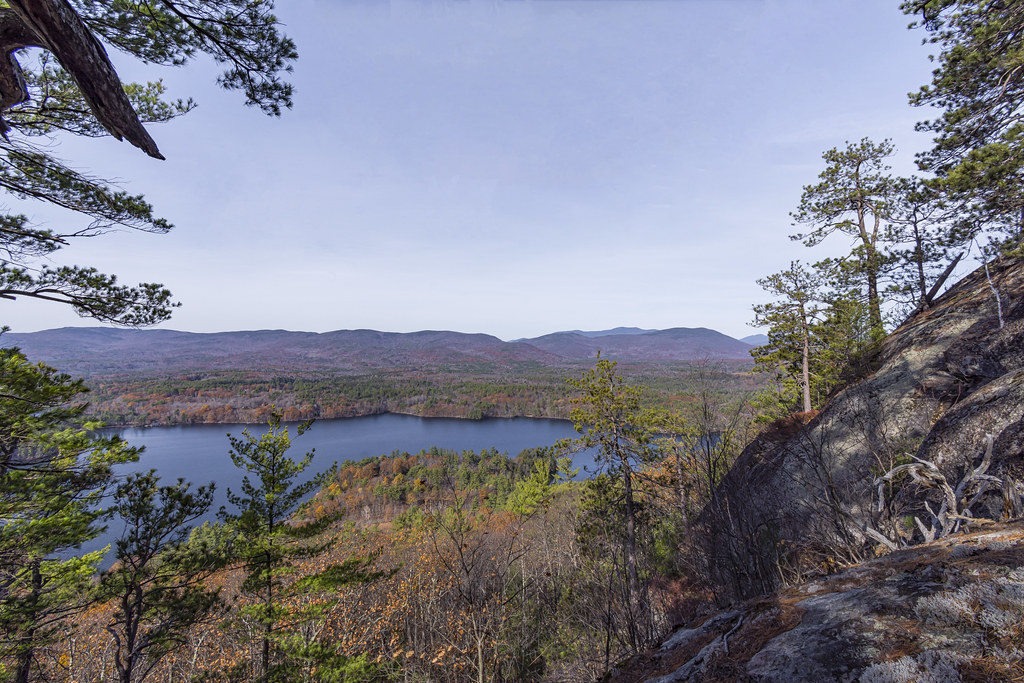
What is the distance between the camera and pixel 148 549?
21.8 feet

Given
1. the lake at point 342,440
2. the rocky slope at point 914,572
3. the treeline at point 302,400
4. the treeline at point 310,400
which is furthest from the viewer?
the treeline at point 302,400

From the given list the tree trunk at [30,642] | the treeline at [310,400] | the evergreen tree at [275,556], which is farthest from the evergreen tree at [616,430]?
the treeline at [310,400]

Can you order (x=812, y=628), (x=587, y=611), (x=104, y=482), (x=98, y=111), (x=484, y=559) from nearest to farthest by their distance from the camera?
(x=812, y=628), (x=98, y=111), (x=104, y=482), (x=587, y=611), (x=484, y=559)

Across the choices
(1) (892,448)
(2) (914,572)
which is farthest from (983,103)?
(2) (914,572)

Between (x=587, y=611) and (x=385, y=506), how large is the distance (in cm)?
4763

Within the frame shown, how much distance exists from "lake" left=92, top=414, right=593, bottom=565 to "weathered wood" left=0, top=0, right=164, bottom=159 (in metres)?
58.1

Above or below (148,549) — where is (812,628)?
above

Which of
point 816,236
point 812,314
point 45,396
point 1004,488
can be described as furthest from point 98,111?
point 812,314

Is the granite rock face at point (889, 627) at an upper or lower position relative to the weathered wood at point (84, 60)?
lower

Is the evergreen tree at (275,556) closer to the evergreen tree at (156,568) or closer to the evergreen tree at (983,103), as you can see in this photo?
the evergreen tree at (156,568)

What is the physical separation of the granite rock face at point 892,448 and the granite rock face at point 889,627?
61.1 inches

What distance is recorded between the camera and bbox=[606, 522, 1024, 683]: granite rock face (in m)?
1.60

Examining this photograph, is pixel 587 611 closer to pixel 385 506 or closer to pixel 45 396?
pixel 45 396

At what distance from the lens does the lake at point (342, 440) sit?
59812 mm
